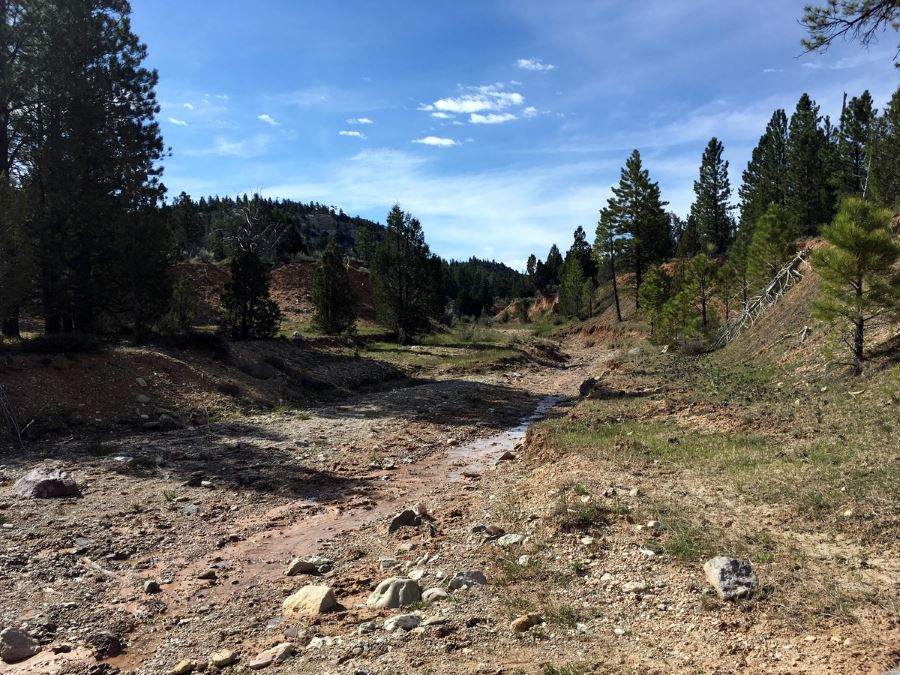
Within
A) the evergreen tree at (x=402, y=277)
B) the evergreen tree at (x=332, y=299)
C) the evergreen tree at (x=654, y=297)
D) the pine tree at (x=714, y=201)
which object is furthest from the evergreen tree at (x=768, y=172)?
the evergreen tree at (x=332, y=299)

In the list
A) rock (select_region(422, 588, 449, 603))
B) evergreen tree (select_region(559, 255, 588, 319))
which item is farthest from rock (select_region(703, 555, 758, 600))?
evergreen tree (select_region(559, 255, 588, 319))

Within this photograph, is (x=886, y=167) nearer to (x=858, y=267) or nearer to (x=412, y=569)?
(x=858, y=267)

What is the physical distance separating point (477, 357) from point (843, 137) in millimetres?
39150

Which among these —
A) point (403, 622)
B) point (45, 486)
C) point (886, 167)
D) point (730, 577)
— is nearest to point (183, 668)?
point (403, 622)

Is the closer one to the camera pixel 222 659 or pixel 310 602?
pixel 222 659

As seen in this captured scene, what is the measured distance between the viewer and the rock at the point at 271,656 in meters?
4.91

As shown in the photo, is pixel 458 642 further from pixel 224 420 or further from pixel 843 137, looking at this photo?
pixel 843 137

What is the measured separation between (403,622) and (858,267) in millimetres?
13624

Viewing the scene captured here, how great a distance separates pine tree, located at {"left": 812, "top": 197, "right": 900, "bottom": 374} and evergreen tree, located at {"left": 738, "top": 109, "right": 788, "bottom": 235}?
49.2 m

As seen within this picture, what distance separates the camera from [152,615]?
6.18 metres

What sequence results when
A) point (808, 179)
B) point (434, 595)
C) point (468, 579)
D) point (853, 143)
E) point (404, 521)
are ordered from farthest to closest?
point (808, 179) < point (853, 143) < point (404, 521) < point (468, 579) < point (434, 595)

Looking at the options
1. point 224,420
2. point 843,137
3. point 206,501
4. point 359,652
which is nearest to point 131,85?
point 224,420

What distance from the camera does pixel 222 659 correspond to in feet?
16.7

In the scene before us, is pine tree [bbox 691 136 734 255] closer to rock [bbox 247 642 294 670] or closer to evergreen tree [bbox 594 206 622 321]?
evergreen tree [bbox 594 206 622 321]
